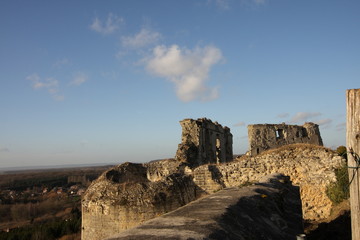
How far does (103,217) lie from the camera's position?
10297mm

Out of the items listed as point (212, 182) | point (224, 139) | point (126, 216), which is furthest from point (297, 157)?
point (224, 139)

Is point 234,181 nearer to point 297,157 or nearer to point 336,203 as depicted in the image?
point 297,157

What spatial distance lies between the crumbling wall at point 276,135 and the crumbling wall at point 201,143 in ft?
8.99

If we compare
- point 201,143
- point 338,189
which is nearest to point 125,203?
point 338,189

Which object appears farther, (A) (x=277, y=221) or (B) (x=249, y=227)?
(A) (x=277, y=221)

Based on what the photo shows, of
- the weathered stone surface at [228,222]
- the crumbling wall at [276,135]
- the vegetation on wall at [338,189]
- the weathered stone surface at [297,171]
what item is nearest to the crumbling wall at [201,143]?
the crumbling wall at [276,135]

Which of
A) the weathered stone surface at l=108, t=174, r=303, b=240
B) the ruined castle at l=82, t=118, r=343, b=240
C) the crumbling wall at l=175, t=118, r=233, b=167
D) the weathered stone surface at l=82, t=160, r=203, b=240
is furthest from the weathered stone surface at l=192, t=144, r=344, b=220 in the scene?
the weathered stone surface at l=108, t=174, r=303, b=240

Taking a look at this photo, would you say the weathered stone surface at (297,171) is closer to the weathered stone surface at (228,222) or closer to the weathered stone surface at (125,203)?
the weathered stone surface at (125,203)

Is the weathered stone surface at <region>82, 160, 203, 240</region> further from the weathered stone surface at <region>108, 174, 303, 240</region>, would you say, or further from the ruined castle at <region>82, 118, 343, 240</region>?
the weathered stone surface at <region>108, 174, 303, 240</region>

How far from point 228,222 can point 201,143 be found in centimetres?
1851

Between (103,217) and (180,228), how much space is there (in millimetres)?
8718

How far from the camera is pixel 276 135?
1044 inches

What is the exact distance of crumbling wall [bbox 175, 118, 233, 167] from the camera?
19.4 metres

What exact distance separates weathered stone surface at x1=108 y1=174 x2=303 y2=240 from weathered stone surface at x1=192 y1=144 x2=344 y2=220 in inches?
257
